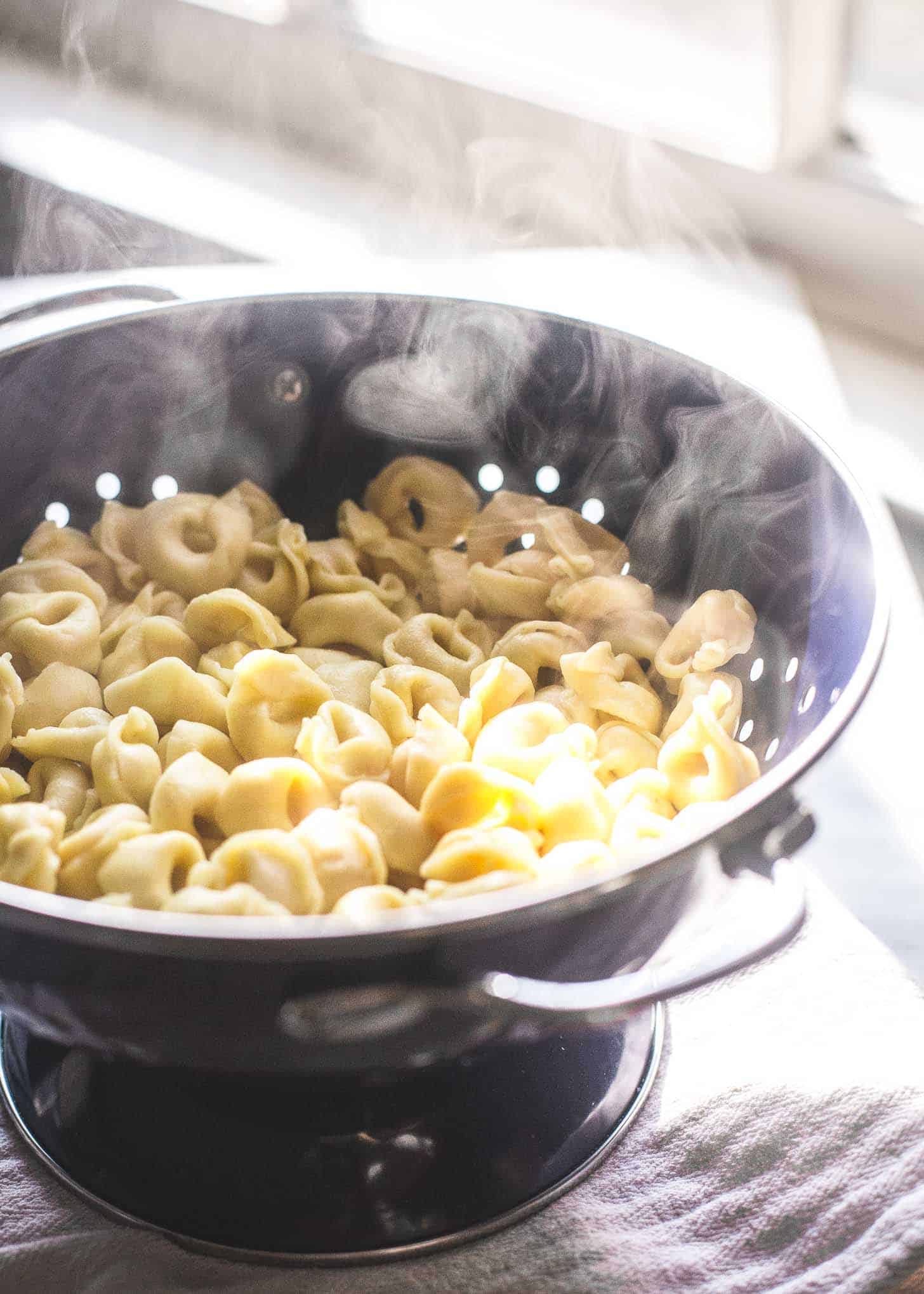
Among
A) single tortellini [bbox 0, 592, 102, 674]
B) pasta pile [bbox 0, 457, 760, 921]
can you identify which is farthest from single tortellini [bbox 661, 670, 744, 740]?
single tortellini [bbox 0, 592, 102, 674]

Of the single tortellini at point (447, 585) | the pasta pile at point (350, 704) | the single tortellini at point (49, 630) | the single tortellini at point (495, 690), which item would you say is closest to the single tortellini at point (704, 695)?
the pasta pile at point (350, 704)

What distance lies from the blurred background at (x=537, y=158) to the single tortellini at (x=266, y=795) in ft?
1.77

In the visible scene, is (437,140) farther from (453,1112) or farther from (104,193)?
(453,1112)

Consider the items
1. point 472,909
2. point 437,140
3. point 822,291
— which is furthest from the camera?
point 437,140

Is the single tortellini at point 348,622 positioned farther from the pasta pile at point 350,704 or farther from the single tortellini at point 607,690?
the single tortellini at point 607,690

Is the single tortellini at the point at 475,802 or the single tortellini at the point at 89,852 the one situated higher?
the single tortellini at the point at 475,802

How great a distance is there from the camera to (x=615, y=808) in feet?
2.44

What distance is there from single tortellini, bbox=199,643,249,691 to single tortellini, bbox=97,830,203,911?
0.22 metres

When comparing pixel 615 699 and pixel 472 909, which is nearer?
pixel 472 909

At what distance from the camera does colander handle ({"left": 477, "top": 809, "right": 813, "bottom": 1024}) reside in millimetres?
491

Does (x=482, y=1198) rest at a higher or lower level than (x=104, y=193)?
A: lower

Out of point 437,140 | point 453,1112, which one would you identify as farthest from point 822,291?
point 453,1112

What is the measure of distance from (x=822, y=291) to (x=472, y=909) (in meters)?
1.29

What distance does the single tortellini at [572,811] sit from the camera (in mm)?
701
